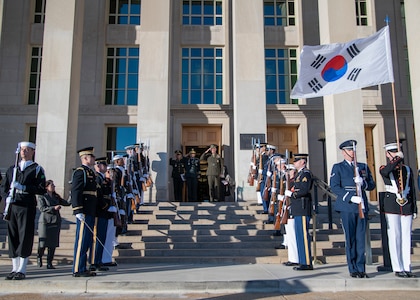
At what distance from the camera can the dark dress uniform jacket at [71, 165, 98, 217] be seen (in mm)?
6914

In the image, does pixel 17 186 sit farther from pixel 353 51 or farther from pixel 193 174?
pixel 193 174

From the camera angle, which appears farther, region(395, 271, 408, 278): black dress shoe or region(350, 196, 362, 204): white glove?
region(350, 196, 362, 204): white glove

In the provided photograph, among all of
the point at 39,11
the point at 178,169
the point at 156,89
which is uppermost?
the point at 39,11

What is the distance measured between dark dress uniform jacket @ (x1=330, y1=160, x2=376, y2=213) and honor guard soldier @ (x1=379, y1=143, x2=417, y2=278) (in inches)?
12.8

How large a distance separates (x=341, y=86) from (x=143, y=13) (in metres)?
8.81

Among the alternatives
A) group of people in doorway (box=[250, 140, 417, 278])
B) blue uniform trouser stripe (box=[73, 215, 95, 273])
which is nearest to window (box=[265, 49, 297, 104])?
group of people in doorway (box=[250, 140, 417, 278])

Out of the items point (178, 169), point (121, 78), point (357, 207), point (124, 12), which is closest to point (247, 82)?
point (178, 169)

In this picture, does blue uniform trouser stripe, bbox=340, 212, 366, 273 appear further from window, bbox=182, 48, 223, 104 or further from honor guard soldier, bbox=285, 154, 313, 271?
window, bbox=182, 48, 223, 104

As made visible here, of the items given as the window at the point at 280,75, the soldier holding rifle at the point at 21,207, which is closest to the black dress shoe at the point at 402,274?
the soldier holding rifle at the point at 21,207

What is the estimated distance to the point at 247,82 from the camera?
580 inches

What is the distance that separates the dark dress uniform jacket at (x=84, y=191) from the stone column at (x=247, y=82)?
293 inches

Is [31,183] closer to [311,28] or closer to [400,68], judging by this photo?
[311,28]

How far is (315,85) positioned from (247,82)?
5228mm

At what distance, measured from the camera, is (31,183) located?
271 inches
